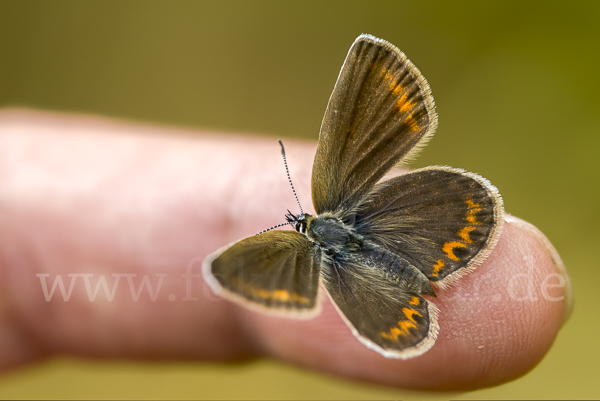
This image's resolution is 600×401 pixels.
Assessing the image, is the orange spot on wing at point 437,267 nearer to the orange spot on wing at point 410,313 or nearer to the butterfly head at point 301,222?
the orange spot on wing at point 410,313

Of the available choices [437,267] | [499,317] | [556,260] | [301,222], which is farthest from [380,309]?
[556,260]

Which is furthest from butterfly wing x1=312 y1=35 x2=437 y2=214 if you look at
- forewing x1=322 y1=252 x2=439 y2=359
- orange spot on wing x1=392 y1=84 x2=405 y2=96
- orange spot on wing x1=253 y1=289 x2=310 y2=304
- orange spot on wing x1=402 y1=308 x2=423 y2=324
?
orange spot on wing x1=253 y1=289 x2=310 y2=304

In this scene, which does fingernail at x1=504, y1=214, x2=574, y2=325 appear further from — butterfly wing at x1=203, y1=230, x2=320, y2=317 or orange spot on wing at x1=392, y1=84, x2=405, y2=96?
butterfly wing at x1=203, y1=230, x2=320, y2=317

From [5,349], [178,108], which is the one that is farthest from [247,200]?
[178,108]

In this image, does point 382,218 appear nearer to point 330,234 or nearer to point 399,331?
point 330,234

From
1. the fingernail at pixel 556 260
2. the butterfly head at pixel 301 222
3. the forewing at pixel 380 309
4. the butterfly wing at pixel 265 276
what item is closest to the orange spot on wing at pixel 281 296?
the butterfly wing at pixel 265 276
